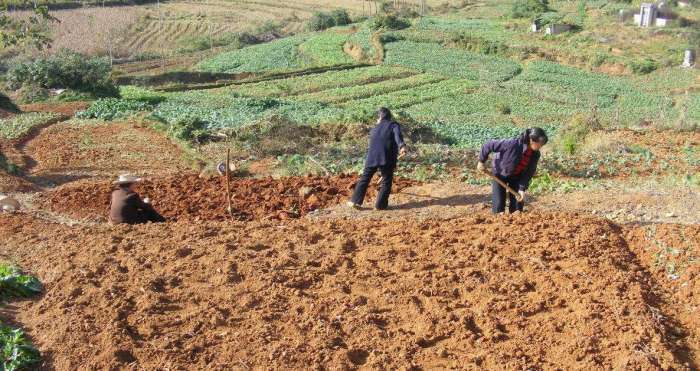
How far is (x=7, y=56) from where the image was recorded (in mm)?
44406

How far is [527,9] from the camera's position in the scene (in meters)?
56.3

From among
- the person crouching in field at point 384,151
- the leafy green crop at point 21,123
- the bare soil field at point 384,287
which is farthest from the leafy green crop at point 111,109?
the person crouching in field at point 384,151

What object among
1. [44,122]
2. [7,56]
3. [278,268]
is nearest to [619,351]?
[278,268]

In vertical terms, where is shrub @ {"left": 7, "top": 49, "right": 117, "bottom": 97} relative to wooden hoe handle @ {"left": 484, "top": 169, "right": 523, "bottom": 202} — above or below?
below

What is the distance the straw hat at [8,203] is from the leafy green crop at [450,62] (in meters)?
29.9

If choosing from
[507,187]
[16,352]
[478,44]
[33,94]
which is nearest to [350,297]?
[507,187]

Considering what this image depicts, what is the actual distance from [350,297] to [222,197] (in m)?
4.73

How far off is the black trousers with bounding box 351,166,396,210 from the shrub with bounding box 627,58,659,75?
3483 centimetres

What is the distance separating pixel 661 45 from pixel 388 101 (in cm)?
2272

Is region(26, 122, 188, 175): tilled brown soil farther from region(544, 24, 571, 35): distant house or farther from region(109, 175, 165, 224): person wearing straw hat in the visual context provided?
region(544, 24, 571, 35): distant house

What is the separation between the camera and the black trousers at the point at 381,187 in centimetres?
845

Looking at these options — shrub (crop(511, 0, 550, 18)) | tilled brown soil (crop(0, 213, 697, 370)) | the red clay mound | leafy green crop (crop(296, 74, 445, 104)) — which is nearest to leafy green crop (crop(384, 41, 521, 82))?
leafy green crop (crop(296, 74, 445, 104))

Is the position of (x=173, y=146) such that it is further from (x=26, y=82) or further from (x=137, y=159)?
(x=26, y=82)

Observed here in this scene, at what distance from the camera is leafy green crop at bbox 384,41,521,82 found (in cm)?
3816
